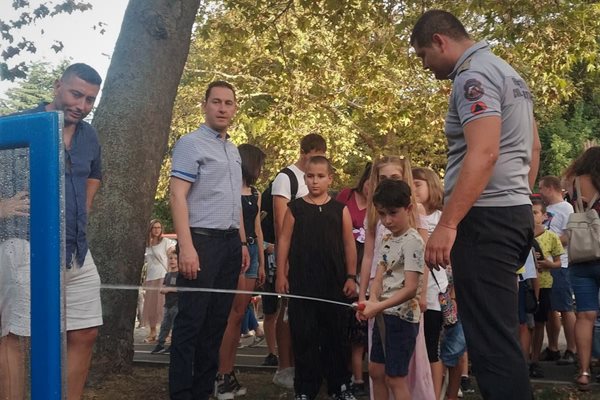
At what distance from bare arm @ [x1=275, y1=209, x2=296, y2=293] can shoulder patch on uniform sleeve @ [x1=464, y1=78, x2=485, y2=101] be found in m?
2.77

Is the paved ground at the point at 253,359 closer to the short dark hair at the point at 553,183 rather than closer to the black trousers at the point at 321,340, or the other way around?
the black trousers at the point at 321,340

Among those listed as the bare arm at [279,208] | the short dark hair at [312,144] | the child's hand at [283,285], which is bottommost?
the child's hand at [283,285]

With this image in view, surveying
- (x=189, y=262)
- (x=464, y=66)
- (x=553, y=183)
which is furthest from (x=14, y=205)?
(x=553, y=183)

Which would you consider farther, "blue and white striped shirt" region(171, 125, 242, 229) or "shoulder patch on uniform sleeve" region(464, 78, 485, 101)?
"blue and white striped shirt" region(171, 125, 242, 229)

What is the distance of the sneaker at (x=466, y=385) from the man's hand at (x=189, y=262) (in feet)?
8.96

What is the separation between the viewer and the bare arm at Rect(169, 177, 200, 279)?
532 centimetres

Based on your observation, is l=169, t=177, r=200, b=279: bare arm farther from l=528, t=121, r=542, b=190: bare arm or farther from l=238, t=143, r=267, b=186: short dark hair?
l=528, t=121, r=542, b=190: bare arm

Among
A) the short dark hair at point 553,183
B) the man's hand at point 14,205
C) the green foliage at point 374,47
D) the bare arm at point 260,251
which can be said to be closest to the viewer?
the man's hand at point 14,205

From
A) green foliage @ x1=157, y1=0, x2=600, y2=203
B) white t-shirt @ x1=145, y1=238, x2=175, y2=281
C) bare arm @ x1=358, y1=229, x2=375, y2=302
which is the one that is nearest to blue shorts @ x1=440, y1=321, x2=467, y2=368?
bare arm @ x1=358, y1=229, x2=375, y2=302

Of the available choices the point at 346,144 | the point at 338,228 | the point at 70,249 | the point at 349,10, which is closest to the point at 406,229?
the point at 338,228

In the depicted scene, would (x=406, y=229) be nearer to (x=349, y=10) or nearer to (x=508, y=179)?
(x=508, y=179)

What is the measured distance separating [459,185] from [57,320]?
2.10m

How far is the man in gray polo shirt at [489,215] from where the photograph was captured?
149 inches

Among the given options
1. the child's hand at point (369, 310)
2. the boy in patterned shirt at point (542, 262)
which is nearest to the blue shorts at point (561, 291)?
the boy in patterned shirt at point (542, 262)
